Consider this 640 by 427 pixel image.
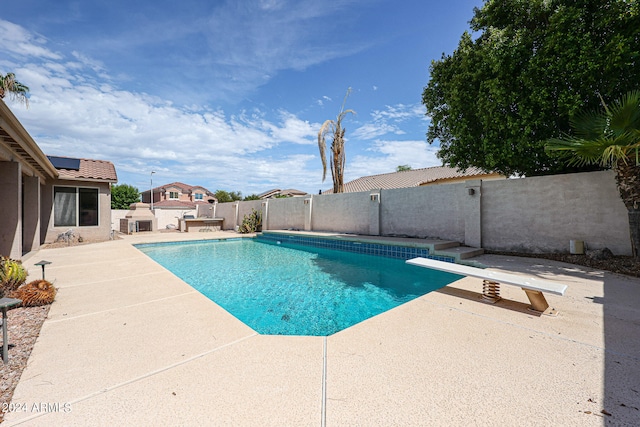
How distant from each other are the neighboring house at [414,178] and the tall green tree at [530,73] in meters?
9.72

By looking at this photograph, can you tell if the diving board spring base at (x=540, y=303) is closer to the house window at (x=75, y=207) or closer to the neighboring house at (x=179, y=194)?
the house window at (x=75, y=207)

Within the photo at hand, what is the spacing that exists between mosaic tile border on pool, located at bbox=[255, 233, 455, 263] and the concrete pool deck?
15.5 feet

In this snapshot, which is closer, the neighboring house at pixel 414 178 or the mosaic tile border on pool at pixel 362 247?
the mosaic tile border on pool at pixel 362 247

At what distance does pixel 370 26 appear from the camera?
399 inches

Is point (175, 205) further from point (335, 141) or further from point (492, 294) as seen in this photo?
point (492, 294)

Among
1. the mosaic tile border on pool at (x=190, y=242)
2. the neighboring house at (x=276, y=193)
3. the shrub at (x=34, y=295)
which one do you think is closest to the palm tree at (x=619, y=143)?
the shrub at (x=34, y=295)

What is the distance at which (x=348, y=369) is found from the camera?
7.67ft

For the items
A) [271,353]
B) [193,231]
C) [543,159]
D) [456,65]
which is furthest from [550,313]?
[193,231]

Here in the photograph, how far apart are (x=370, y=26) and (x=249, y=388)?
39.6ft

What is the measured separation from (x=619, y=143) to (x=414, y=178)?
17.2 meters

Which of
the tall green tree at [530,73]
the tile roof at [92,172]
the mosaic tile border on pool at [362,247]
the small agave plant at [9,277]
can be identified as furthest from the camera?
the tile roof at [92,172]

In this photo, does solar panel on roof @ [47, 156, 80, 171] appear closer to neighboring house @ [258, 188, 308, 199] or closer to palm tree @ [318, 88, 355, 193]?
palm tree @ [318, 88, 355, 193]

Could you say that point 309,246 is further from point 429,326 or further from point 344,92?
point 429,326

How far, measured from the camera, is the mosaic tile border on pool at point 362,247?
8789mm
